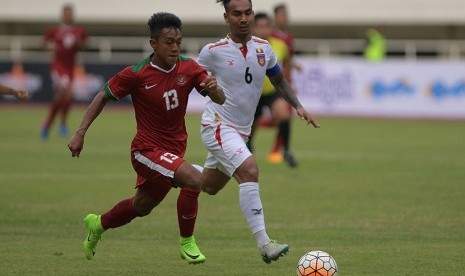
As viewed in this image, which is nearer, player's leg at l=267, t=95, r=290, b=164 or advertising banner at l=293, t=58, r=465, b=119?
player's leg at l=267, t=95, r=290, b=164

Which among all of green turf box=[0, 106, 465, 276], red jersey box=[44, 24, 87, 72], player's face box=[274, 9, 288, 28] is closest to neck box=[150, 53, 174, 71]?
green turf box=[0, 106, 465, 276]

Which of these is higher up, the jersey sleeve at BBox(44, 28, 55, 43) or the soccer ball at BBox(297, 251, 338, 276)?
the soccer ball at BBox(297, 251, 338, 276)

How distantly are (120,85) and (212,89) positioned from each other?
0.76 metres

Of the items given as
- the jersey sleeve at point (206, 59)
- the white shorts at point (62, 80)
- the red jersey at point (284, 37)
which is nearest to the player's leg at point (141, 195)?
the jersey sleeve at point (206, 59)

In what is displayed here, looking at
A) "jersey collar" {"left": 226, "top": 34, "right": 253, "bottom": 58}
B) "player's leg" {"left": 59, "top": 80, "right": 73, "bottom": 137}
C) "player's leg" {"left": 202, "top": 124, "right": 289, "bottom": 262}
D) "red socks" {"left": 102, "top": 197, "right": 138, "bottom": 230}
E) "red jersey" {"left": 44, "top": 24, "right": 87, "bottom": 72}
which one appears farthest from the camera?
"red jersey" {"left": 44, "top": 24, "right": 87, "bottom": 72}

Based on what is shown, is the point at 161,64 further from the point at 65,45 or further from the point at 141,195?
the point at 65,45

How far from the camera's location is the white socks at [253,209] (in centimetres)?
855

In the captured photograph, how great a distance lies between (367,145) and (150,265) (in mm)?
13728

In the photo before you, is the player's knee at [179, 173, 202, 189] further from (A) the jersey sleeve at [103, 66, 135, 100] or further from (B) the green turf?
(A) the jersey sleeve at [103, 66, 135, 100]

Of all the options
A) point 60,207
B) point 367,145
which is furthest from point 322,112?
point 60,207

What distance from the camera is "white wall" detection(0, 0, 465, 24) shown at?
40.7 m

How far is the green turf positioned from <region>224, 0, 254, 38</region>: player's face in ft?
6.70

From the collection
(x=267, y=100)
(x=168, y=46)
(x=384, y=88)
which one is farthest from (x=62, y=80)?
(x=168, y=46)

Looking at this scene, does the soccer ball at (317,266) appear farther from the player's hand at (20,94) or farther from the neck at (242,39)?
the player's hand at (20,94)
